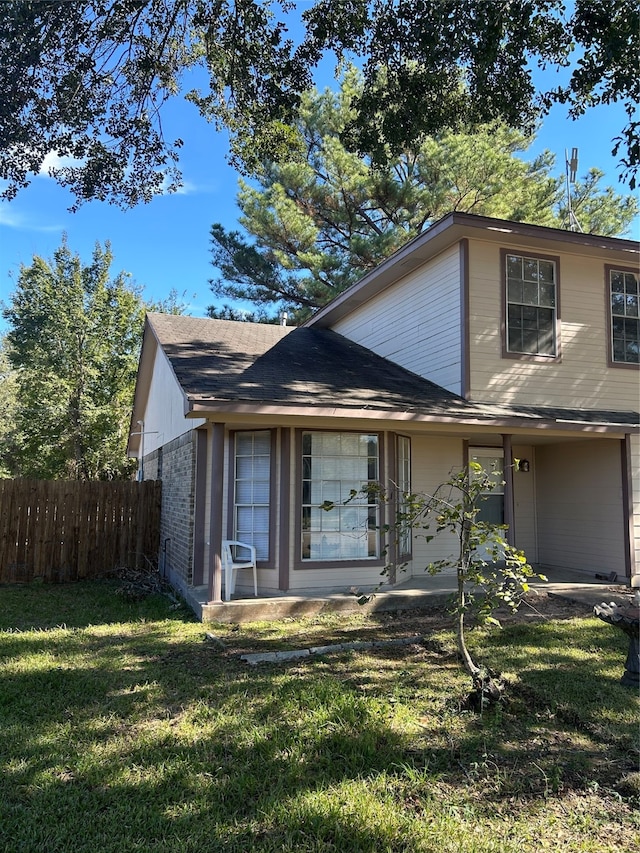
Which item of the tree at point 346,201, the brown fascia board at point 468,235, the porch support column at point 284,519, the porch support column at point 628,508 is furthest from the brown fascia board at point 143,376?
the porch support column at point 628,508

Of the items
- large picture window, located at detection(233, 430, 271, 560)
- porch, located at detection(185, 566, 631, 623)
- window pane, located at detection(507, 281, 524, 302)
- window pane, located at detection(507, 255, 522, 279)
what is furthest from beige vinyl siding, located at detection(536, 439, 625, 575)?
large picture window, located at detection(233, 430, 271, 560)

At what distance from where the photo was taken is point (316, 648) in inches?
215

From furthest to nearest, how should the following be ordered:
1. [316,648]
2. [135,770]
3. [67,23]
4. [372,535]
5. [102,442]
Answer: [102,442] < [372,535] < [67,23] < [316,648] < [135,770]

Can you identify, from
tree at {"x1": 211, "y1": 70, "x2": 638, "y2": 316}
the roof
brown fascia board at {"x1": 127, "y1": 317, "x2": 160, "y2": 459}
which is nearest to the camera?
the roof

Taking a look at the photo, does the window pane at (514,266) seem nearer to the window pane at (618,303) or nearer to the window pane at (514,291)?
the window pane at (514,291)

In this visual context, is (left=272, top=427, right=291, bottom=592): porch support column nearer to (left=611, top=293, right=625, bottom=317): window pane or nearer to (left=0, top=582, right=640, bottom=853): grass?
(left=0, top=582, right=640, bottom=853): grass

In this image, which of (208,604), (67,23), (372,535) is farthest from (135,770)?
(67,23)

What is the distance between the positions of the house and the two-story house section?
0.10 feet

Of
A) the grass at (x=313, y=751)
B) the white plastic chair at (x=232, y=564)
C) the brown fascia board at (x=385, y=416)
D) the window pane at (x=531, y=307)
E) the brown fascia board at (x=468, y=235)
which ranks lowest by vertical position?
the grass at (x=313, y=751)

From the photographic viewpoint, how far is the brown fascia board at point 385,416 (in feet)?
21.0

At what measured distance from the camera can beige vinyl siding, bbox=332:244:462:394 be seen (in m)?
8.89

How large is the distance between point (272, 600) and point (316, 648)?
1.58 m

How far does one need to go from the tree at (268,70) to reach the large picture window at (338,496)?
13.8ft

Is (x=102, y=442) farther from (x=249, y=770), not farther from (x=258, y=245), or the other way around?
(x=249, y=770)
